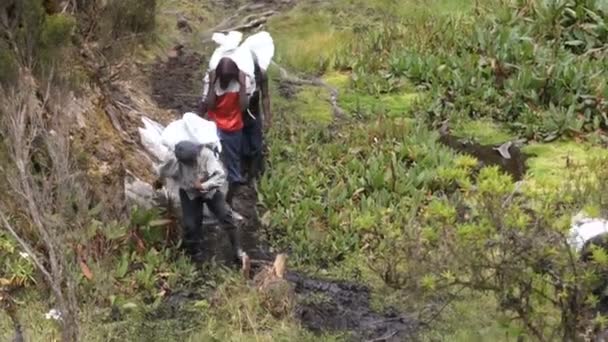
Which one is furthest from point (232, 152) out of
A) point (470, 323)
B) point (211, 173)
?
point (470, 323)

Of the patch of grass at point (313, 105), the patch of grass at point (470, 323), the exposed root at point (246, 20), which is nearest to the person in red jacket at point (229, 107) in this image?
the patch of grass at point (470, 323)

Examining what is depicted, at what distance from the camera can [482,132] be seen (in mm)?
11906

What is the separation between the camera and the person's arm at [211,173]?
806 cm

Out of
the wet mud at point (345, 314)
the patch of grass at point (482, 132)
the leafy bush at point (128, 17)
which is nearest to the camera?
the wet mud at point (345, 314)

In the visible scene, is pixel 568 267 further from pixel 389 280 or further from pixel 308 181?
pixel 308 181

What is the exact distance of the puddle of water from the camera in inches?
437

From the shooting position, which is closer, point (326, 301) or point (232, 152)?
point (326, 301)

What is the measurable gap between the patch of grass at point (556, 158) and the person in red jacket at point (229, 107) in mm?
2748

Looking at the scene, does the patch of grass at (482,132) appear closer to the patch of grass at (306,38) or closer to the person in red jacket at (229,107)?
the patch of grass at (306,38)

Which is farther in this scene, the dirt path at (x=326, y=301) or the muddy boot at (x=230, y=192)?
the muddy boot at (x=230, y=192)

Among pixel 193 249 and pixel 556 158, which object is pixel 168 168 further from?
pixel 556 158

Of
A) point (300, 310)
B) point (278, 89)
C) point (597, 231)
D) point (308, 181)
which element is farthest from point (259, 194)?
point (597, 231)

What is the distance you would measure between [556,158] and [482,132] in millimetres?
992

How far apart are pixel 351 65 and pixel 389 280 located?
803cm
